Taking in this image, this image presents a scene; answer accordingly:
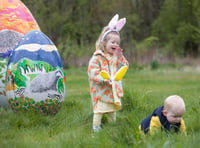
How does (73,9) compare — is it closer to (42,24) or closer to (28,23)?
(42,24)

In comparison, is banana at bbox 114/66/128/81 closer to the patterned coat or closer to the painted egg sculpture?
the patterned coat

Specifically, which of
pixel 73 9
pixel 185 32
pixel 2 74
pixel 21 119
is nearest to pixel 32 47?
pixel 2 74

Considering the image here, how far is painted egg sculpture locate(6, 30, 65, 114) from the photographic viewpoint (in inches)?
212

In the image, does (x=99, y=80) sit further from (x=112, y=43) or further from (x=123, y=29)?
(x=123, y=29)

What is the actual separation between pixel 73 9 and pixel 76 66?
6.02m

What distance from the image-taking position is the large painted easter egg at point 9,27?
5942 mm

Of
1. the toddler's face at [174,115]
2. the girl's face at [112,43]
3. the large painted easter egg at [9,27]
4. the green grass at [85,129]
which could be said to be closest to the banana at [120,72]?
the girl's face at [112,43]

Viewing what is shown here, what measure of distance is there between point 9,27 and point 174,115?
337 centimetres

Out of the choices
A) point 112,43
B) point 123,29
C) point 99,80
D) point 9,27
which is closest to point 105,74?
point 99,80

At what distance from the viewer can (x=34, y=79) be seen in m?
5.38

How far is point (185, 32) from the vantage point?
62.8 ft

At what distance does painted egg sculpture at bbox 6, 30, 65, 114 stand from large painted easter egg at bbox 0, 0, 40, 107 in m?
0.39

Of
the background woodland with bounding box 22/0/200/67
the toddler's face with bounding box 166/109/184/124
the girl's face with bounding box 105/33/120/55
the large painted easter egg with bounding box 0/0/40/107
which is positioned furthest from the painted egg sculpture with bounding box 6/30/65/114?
the background woodland with bounding box 22/0/200/67

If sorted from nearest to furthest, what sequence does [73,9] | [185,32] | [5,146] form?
[5,146]
[185,32]
[73,9]
